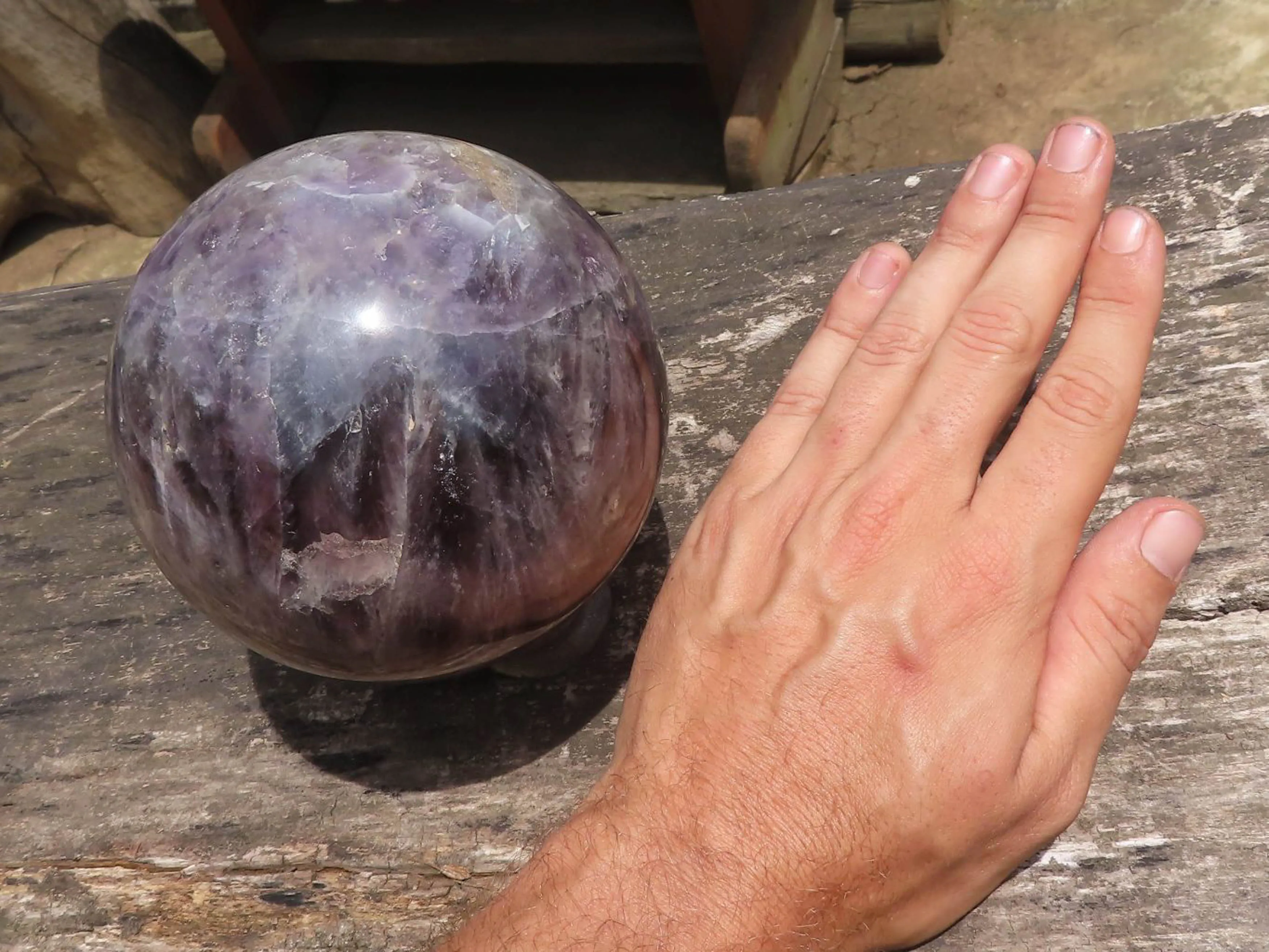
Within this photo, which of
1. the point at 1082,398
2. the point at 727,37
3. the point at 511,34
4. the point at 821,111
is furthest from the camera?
the point at 821,111

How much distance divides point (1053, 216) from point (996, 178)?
0.10 meters

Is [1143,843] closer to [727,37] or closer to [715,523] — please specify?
[715,523]

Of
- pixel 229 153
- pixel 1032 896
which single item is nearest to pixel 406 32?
pixel 229 153

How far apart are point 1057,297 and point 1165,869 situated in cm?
67

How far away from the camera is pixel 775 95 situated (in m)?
3.10

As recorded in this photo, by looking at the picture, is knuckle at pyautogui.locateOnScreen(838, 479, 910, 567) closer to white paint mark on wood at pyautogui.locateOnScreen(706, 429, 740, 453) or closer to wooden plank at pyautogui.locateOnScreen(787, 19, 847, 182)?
white paint mark on wood at pyautogui.locateOnScreen(706, 429, 740, 453)

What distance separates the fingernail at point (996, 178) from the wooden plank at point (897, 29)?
2.62m

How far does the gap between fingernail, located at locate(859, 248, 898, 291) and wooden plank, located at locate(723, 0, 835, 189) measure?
1674mm

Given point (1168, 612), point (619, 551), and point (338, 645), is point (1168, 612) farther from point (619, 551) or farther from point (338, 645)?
point (338, 645)

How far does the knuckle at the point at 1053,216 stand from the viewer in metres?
1.21

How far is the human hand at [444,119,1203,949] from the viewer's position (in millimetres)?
1014

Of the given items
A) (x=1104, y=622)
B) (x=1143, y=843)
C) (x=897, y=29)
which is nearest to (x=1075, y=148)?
(x=1104, y=622)

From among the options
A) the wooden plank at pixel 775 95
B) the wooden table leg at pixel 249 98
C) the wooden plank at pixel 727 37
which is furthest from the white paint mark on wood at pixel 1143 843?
the wooden table leg at pixel 249 98

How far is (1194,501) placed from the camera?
1.37 metres
